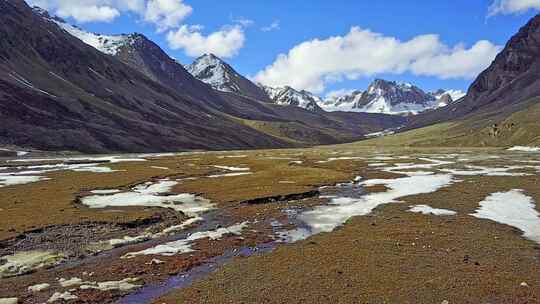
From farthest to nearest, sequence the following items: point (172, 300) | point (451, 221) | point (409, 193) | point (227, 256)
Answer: point (409, 193) → point (451, 221) → point (227, 256) → point (172, 300)

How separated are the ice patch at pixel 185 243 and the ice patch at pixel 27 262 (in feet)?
15.6

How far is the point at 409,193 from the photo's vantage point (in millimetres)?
58000

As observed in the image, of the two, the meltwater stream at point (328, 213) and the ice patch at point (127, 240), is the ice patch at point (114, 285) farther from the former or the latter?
the ice patch at point (127, 240)

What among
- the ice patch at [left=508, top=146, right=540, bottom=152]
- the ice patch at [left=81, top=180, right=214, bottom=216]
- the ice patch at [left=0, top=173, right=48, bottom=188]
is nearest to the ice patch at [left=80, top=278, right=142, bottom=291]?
the ice patch at [left=81, top=180, right=214, bottom=216]

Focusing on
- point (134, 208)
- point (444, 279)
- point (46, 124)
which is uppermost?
point (46, 124)

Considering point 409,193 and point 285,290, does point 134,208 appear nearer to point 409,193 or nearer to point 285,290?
point 285,290

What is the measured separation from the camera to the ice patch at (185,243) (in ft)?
102

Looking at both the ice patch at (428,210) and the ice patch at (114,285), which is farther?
the ice patch at (428,210)

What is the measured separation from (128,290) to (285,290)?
8.55 metres

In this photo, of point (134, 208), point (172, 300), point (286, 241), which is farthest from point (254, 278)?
point (134, 208)

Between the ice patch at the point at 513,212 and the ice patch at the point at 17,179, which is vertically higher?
the ice patch at the point at 17,179

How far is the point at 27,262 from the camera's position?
28.9 metres

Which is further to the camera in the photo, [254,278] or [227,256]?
[227,256]

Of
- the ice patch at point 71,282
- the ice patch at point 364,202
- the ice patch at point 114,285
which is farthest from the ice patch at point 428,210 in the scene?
the ice patch at point 71,282
